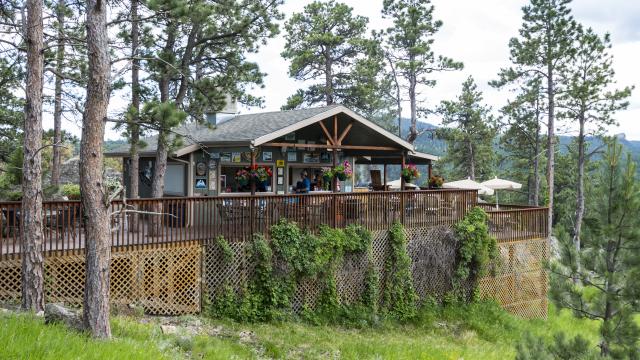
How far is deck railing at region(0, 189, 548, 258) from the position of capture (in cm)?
976

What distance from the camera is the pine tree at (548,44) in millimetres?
23859

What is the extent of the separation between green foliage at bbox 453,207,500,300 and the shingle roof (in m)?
4.90

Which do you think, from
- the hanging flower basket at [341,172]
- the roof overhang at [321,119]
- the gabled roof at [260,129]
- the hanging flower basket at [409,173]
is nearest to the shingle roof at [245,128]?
the gabled roof at [260,129]

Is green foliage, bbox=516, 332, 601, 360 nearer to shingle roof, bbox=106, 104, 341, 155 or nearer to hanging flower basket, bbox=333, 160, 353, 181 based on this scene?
hanging flower basket, bbox=333, 160, 353, 181

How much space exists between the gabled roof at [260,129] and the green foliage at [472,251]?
10.3 feet

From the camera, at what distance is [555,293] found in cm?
820

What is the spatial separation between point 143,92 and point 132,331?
26.7ft

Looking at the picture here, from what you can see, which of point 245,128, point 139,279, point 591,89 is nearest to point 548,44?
point 591,89

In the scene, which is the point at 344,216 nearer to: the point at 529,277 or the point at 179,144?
the point at 179,144

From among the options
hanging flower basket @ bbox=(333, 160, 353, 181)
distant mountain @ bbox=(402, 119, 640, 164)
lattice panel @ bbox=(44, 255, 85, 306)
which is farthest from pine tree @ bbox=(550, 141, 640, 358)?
lattice panel @ bbox=(44, 255, 85, 306)

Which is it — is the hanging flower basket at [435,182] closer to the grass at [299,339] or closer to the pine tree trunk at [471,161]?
the grass at [299,339]

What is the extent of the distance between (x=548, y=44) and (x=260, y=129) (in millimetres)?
16465

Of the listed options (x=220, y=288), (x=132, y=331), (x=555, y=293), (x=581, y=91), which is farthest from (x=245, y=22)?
(x=581, y=91)

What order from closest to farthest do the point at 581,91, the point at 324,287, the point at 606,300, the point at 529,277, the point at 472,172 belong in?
the point at 606,300, the point at 324,287, the point at 529,277, the point at 581,91, the point at 472,172
